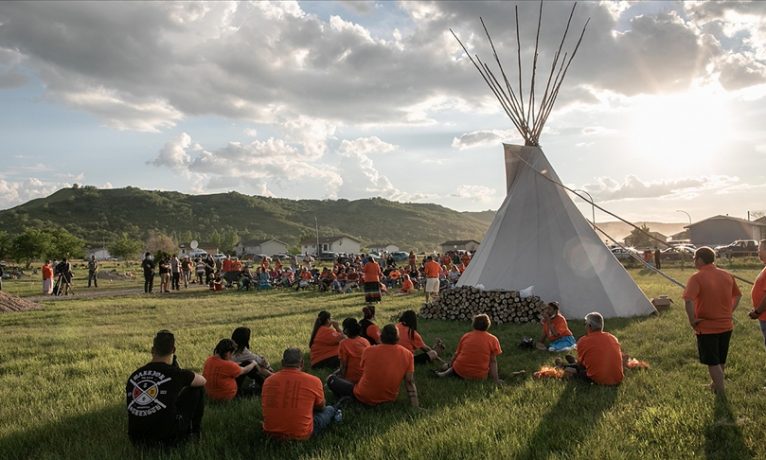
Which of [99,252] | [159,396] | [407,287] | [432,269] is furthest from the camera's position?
[99,252]

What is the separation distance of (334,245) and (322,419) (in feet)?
331

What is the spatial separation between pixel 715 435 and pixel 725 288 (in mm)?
1963

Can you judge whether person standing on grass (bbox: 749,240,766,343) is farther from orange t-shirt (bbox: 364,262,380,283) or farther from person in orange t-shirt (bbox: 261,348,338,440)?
orange t-shirt (bbox: 364,262,380,283)

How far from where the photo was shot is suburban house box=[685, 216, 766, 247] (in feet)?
247

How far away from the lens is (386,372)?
5.79 m

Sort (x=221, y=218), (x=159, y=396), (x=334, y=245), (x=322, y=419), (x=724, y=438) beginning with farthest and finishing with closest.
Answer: (x=221, y=218)
(x=334, y=245)
(x=322, y=419)
(x=724, y=438)
(x=159, y=396)

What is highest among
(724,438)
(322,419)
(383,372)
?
(383,372)

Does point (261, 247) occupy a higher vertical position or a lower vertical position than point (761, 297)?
higher

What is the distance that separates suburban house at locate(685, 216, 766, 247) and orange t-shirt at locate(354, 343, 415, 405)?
8289 centimetres

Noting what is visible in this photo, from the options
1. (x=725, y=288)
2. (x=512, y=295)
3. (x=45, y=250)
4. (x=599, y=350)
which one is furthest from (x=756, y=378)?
(x=45, y=250)

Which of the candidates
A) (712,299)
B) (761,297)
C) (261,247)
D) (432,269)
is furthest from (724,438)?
(261,247)

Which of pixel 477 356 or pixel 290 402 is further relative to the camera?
pixel 477 356

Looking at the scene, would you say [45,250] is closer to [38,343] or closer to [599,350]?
[38,343]

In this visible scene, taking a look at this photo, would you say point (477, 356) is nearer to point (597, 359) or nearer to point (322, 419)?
point (597, 359)
